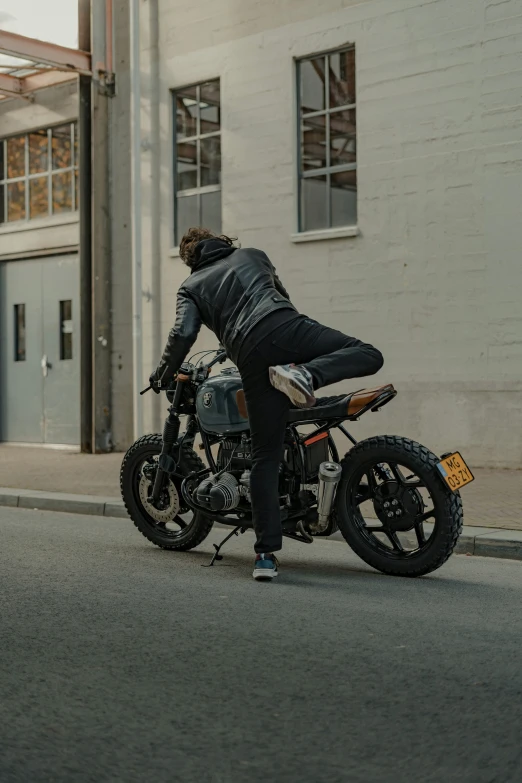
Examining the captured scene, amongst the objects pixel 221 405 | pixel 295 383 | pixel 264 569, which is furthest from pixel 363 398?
pixel 264 569

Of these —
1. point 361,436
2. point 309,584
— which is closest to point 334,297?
point 361,436

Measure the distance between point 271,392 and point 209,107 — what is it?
31.8ft

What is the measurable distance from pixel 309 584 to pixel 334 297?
312 inches

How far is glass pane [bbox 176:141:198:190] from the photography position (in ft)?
50.5

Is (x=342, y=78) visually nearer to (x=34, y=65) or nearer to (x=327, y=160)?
(x=327, y=160)

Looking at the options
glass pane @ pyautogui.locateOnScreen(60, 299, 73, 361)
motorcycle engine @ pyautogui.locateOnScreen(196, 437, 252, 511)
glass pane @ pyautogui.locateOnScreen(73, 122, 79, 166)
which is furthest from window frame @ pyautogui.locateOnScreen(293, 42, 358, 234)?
motorcycle engine @ pyautogui.locateOnScreen(196, 437, 252, 511)

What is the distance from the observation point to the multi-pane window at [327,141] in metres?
13.7

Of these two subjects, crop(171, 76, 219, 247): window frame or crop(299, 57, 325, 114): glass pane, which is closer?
crop(299, 57, 325, 114): glass pane

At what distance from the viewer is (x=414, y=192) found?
12945mm

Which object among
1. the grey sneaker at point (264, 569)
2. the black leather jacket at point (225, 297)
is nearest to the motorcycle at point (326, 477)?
the grey sneaker at point (264, 569)

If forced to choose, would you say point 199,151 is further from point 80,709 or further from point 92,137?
point 80,709

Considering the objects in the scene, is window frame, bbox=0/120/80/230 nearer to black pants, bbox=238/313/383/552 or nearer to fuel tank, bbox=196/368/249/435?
fuel tank, bbox=196/368/249/435

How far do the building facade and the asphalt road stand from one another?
610 centimetres

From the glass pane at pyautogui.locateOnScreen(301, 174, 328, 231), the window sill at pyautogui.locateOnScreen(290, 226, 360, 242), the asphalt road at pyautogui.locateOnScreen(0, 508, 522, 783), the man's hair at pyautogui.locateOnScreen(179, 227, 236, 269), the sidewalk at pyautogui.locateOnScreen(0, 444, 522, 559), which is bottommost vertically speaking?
the sidewalk at pyautogui.locateOnScreen(0, 444, 522, 559)
